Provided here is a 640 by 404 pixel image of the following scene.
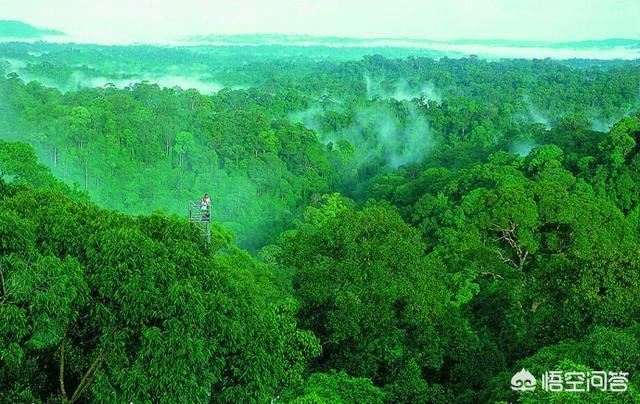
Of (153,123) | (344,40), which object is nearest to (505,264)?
(153,123)

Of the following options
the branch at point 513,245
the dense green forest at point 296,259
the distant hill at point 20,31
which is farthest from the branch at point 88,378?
the distant hill at point 20,31

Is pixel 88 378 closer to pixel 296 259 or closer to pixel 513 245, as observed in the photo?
pixel 296 259

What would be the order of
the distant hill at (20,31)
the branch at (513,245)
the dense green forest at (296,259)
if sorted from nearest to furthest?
the dense green forest at (296,259), the branch at (513,245), the distant hill at (20,31)

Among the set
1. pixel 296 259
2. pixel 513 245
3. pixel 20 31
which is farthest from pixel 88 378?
pixel 20 31

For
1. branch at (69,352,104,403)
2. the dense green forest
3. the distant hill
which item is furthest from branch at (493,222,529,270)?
the distant hill

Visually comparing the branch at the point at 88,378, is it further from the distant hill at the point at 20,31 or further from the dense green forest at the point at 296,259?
the distant hill at the point at 20,31

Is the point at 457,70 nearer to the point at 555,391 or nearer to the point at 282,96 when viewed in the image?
the point at 282,96
